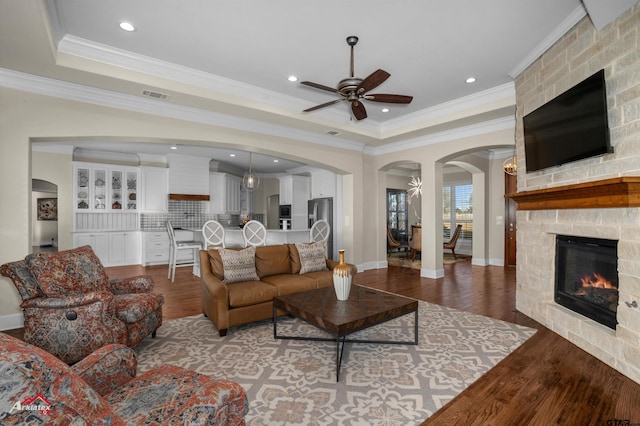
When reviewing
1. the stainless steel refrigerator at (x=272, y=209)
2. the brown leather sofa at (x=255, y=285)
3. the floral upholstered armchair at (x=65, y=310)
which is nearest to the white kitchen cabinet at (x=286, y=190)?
the stainless steel refrigerator at (x=272, y=209)

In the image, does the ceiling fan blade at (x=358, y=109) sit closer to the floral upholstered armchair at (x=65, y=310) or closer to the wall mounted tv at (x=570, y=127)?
the wall mounted tv at (x=570, y=127)

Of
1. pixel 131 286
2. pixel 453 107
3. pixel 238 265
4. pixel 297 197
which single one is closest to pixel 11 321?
pixel 131 286

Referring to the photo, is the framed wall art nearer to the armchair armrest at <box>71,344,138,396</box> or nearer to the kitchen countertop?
the kitchen countertop

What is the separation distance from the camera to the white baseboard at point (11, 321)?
11.8ft

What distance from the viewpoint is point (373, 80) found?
2.97 metres

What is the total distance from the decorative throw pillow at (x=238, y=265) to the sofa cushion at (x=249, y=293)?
12 cm

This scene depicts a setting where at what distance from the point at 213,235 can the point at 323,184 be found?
3.22 metres

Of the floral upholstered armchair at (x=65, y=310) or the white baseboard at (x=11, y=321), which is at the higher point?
the floral upholstered armchair at (x=65, y=310)

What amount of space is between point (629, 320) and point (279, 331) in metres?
3.07

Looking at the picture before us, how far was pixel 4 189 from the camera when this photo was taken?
3557mm

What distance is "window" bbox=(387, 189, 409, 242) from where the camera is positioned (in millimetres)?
10523

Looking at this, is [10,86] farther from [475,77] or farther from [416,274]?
[416,274]

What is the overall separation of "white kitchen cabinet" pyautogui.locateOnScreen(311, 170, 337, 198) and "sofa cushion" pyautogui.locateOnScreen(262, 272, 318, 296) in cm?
386

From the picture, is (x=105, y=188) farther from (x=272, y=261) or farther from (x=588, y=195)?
(x=588, y=195)
